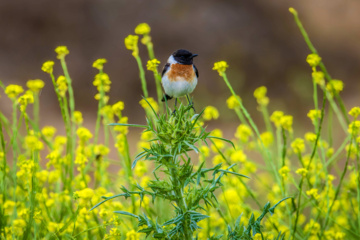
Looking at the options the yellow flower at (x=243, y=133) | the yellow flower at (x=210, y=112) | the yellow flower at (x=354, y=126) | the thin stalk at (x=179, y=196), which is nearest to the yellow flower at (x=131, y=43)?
the yellow flower at (x=210, y=112)

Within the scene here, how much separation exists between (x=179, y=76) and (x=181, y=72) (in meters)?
0.05

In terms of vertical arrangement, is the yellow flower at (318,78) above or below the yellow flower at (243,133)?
above

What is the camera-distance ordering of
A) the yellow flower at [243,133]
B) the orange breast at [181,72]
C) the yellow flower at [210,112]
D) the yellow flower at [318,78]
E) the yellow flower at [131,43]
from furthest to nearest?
the yellow flower at [243,133]
the yellow flower at [210,112]
the yellow flower at [131,43]
the yellow flower at [318,78]
the orange breast at [181,72]

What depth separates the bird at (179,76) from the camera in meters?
2.54

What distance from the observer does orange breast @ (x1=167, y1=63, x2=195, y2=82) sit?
263 centimetres

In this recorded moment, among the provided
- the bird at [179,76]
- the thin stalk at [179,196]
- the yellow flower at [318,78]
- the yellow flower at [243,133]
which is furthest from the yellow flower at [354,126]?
the thin stalk at [179,196]

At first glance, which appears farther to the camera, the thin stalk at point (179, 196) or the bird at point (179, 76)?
the bird at point (179, 76)

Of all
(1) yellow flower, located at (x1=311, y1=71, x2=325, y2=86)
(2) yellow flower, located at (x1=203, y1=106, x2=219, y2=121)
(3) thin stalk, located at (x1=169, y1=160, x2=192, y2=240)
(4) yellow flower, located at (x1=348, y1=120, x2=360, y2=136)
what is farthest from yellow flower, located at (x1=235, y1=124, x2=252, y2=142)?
(3) thin stalk, located at (x1=169, y1=160, x2=192, y2=240)

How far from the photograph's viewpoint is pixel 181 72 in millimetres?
2697

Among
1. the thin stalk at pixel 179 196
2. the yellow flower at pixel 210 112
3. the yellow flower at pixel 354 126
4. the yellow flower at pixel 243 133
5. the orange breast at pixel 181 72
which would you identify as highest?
the orange breast at pixel 181 72

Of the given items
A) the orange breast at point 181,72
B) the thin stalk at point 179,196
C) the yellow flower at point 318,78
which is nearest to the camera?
the thin stalk at point 179,196

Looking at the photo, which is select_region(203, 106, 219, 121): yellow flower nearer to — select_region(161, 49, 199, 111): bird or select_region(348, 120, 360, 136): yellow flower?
select_region(161, 49, 199, 111): bird

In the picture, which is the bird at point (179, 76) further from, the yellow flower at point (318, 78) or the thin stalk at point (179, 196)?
the thin stalk at point (179, 196)

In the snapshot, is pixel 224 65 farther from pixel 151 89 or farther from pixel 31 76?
pixel 31 76
